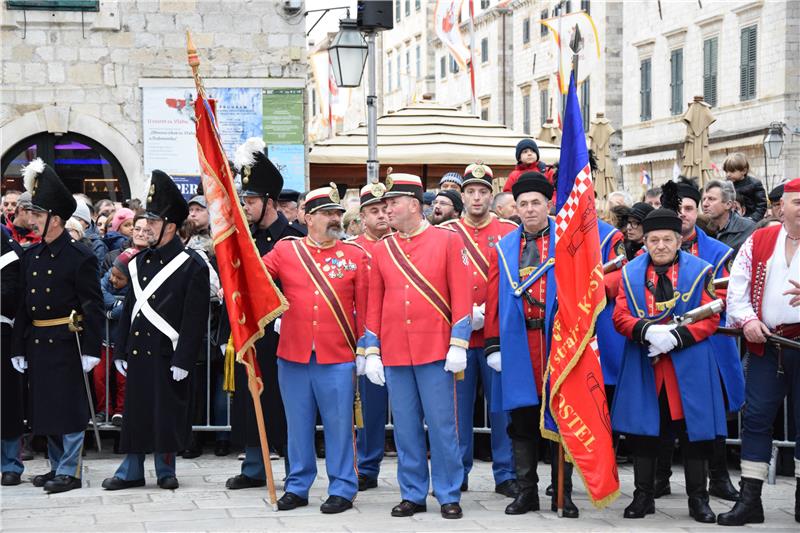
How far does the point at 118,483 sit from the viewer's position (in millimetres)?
8297

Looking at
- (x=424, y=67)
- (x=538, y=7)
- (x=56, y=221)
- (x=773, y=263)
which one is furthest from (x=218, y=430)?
(x=424, y=67)

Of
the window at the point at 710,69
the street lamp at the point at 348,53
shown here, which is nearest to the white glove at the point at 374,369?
the street lamp at the point at 348,53

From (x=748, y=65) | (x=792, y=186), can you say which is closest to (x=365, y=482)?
(x=792, y=186)

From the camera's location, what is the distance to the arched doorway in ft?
52.9

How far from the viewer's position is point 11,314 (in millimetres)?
8680

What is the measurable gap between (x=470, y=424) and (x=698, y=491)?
1640 mm

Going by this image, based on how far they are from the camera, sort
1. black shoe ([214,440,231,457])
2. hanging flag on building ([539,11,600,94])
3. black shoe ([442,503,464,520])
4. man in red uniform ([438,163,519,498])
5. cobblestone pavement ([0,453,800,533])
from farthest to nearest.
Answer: hanging flag on building ([539,11,600,94]) < black shoe ([214,440,231,457]) < man in red uniform ([438,163,519,498]) < black shoe ([442,503,464,520]) < cobblestone pavement ([0,453,800,533])

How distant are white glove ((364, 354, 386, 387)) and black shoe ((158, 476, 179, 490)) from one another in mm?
1829

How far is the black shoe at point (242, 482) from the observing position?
8320mm

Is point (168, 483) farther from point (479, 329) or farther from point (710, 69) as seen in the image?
point (710, 69)

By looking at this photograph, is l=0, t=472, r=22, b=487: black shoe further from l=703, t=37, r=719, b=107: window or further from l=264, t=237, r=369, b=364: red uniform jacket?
l=703, t=37, r=719, b=107: window

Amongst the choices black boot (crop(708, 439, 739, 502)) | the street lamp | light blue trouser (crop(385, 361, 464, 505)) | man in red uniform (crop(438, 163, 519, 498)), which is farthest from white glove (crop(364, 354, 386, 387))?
the street lamp

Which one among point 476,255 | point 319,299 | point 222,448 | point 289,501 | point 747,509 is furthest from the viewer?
point 222,448

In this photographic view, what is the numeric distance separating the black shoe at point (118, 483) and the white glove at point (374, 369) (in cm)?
205
